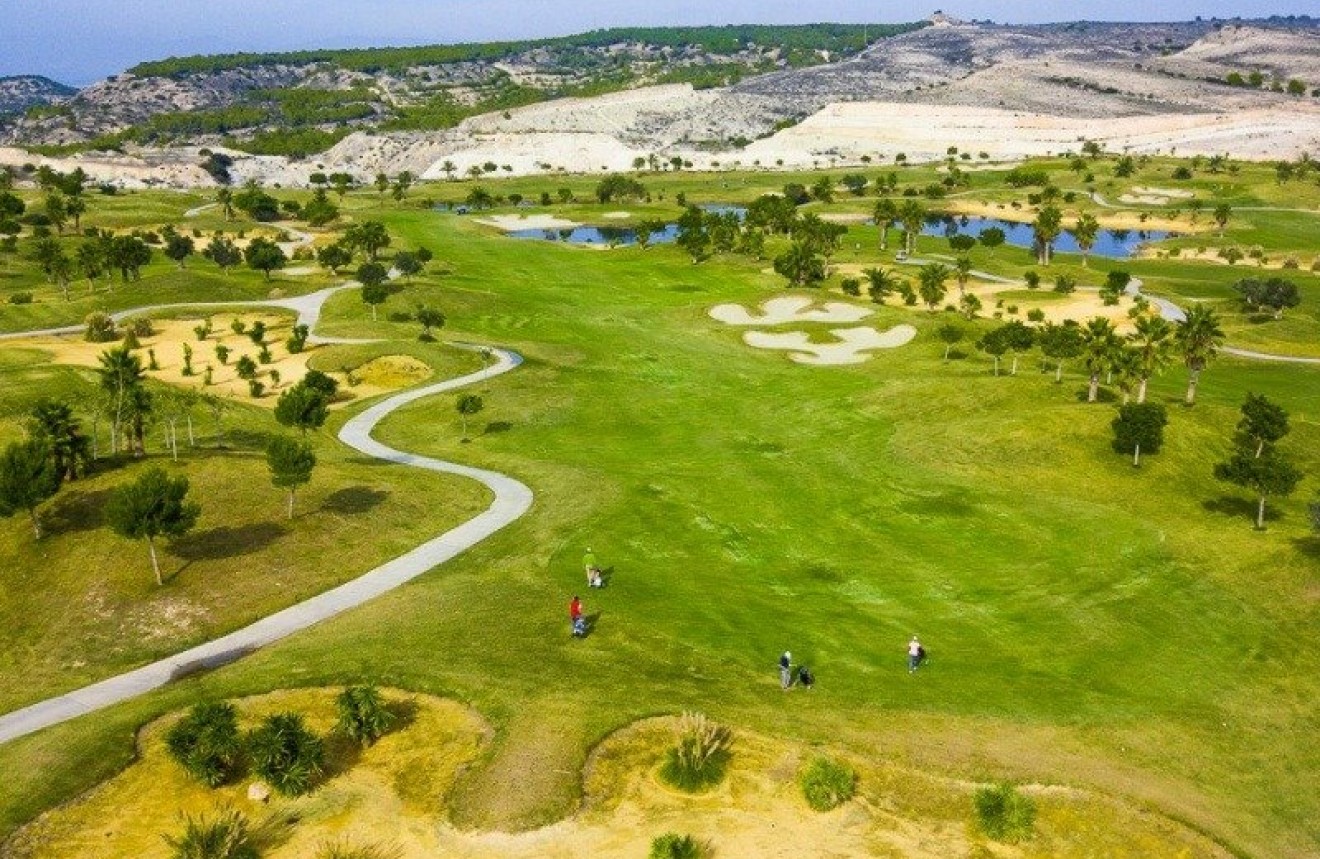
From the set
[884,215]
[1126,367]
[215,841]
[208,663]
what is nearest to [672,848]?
[215,841]

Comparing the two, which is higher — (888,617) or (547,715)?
(547,715)

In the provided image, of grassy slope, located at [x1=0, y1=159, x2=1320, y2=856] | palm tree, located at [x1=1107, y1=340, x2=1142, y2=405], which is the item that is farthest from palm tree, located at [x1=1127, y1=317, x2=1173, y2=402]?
grassy slope, located at [x1=0, y1=159, x2=1320, y2=856]

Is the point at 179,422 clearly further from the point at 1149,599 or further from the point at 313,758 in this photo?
the point at 1149,599

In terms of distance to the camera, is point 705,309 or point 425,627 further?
point 705,309

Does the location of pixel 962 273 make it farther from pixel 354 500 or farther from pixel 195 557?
pixel 195 557

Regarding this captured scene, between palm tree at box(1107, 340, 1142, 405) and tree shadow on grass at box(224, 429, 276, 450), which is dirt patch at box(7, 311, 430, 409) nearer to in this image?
tree shadow on grass at box(224, 429, 276, 450)

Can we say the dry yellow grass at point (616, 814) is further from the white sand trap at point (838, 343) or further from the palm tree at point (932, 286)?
the palm tree at point (932, 286)

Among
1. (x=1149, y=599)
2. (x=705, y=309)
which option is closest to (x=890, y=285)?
(x=705, y=309)
